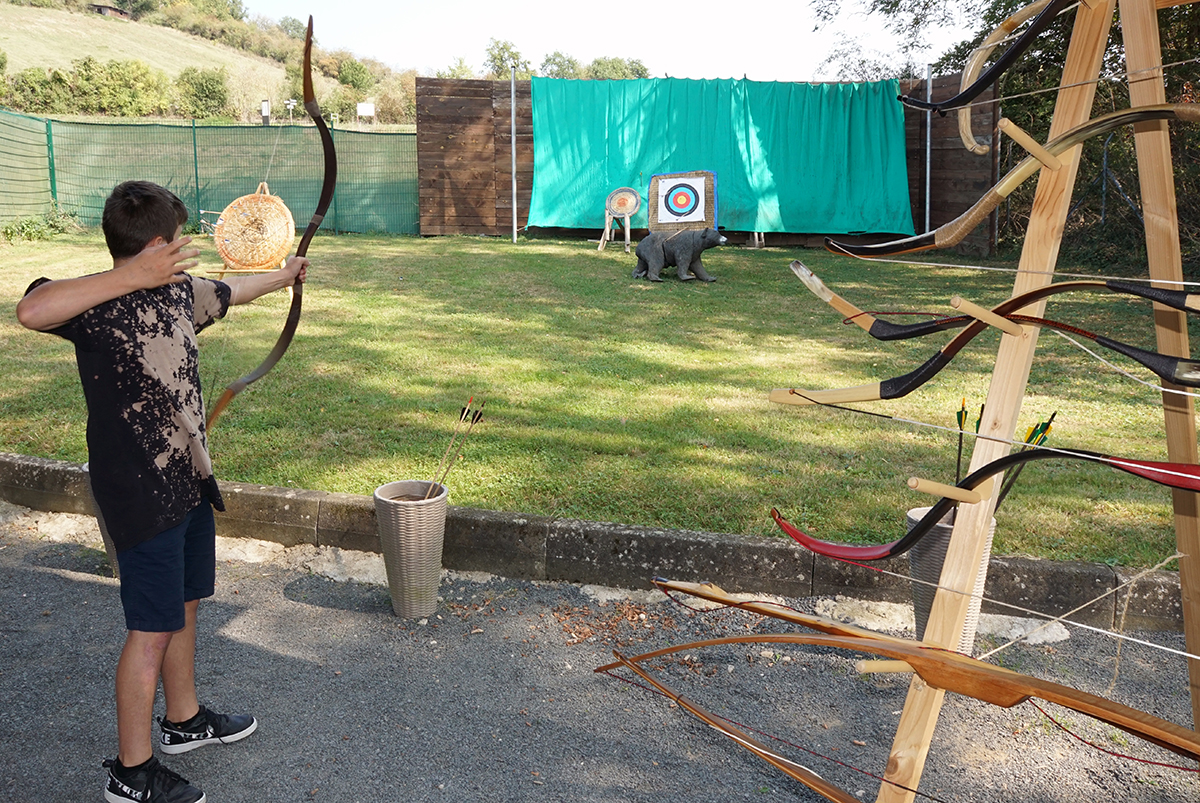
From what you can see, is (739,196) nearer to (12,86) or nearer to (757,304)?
(757,304)

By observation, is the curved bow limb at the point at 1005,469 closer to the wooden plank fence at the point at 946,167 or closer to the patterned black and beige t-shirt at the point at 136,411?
the patterned black and beige t-shirt at the point at 136,411

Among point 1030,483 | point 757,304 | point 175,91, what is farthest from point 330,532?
point 175,91

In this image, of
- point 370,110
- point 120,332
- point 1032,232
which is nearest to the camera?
point 1032,232

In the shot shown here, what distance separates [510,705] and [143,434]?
1.28m

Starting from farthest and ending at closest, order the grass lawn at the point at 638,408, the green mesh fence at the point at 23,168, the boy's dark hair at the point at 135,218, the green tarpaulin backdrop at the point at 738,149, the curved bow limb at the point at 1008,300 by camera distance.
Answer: the green tarpaulin backdrop at the point at 738,149 → the green mesh fence at the point at 23,168 → the grass lawn at the point at 638,408 → the boy's dark hair at the point at 135,218 → the curved bow limb at the point at 1008,300

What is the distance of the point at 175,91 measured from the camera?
45031 millimetres

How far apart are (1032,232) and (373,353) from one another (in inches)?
221

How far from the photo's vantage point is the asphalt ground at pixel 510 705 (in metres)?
2.34

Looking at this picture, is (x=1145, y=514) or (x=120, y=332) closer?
(x=120, y=332)

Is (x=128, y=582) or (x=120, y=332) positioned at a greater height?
(x=120, y=332)

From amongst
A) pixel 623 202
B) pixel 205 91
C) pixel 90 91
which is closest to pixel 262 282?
pixel 623 202

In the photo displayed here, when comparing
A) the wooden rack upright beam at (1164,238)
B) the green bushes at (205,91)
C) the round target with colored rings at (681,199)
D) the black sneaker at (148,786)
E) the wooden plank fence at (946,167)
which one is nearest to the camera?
the wooden rack upright beam at (1164,238)

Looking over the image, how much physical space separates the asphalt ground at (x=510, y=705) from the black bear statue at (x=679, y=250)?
759 centimetres

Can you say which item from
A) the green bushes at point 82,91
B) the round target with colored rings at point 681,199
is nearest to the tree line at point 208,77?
the green bushes at point 82,91
